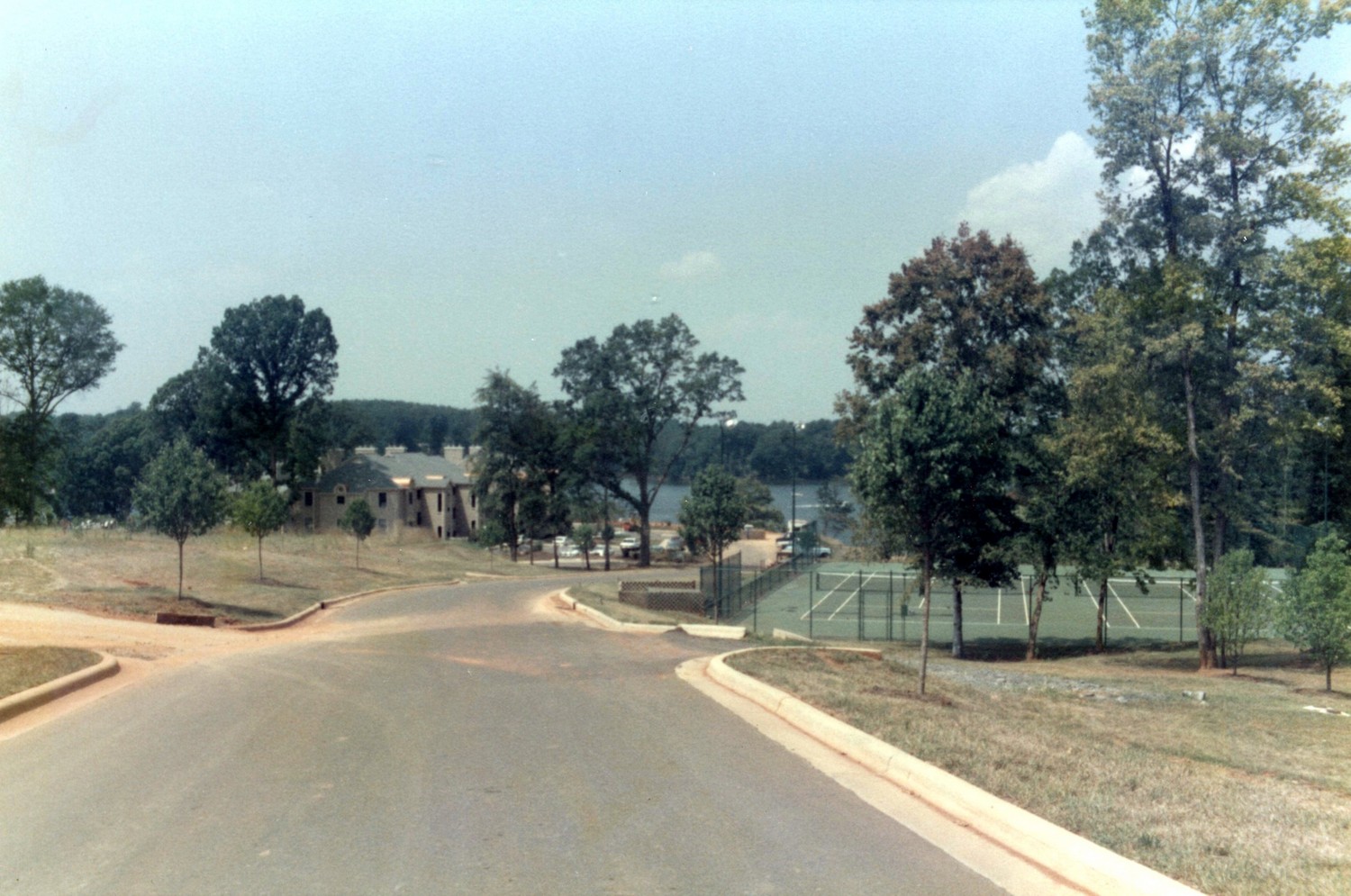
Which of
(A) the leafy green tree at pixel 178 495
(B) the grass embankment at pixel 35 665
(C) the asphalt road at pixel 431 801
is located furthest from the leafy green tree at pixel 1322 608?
(A) the leafy green tree at pixel 178 495

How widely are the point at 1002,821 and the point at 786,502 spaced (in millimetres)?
93632

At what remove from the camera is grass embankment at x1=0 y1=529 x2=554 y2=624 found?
89.5 ft

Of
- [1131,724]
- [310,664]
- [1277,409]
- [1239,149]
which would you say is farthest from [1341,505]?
[310,664]

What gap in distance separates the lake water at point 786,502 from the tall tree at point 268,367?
26.5 metres

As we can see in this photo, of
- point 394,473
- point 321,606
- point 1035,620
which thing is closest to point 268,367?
point 394,473

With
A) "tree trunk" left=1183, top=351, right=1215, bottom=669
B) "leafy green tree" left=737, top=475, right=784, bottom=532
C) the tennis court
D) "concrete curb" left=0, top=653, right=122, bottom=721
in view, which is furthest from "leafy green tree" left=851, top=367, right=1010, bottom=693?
"leafy green tree" left=737, top=475, right=784, bottom=532

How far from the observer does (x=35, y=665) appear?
1386cm

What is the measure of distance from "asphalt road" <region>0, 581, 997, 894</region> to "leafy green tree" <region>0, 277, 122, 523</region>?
45.4 meters

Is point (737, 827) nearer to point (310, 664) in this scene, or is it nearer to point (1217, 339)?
point (310, 664)

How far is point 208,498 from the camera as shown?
28656 mm

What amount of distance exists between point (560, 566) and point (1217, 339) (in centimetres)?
4391

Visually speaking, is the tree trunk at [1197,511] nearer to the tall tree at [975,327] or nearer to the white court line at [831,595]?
the tall tree at [975,327]

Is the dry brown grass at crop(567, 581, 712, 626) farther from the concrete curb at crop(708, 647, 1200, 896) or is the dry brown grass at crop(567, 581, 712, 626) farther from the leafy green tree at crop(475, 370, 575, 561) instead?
→ the leafy green tree at crop(475, 370, 575, 561)

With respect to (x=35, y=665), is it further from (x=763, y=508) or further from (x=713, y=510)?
(x=763, y=508)
